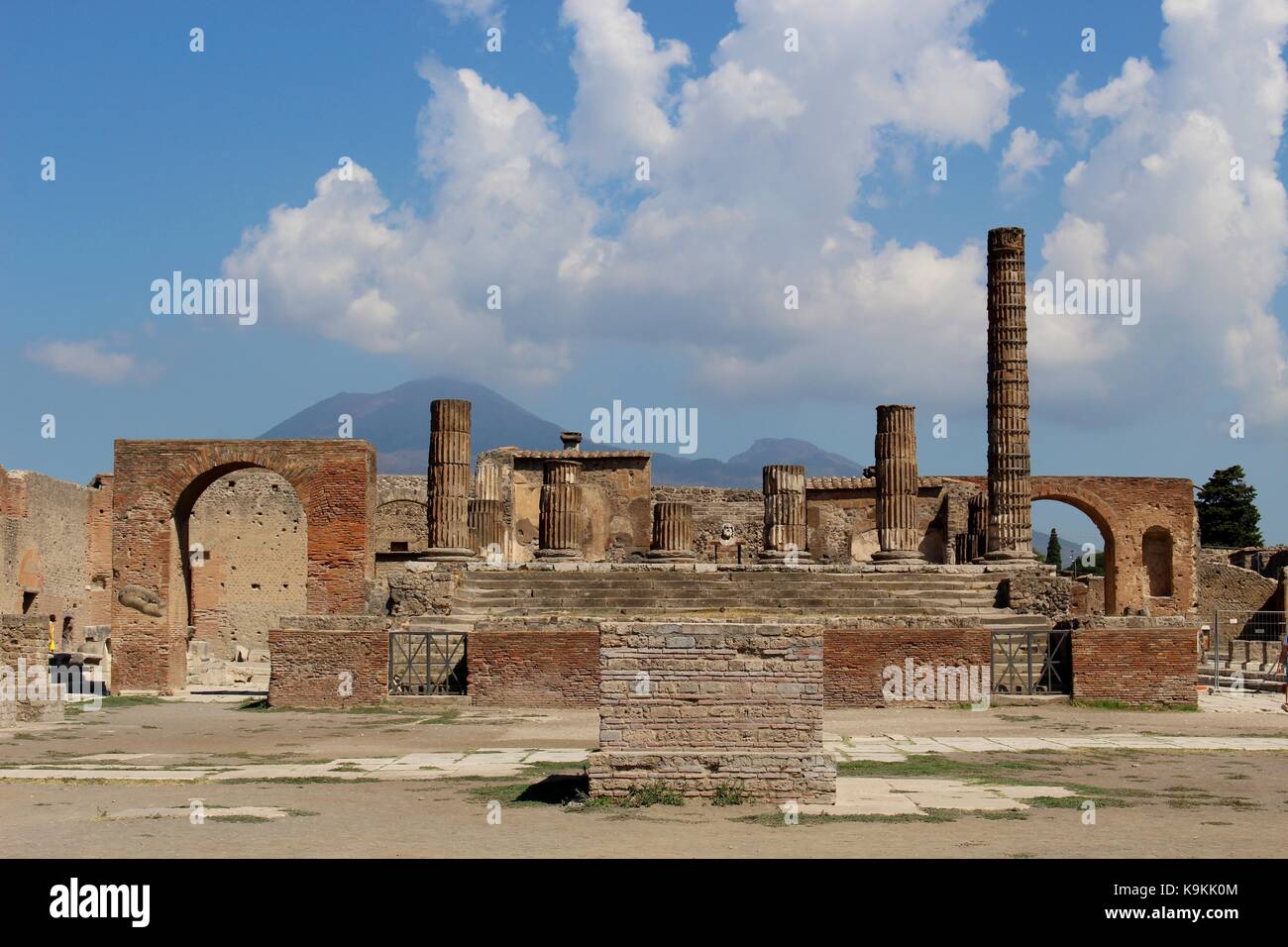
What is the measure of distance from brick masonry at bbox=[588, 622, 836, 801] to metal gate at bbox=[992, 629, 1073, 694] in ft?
35.6

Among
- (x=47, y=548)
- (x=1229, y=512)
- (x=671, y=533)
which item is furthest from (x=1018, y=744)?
(x=1229, y=512)

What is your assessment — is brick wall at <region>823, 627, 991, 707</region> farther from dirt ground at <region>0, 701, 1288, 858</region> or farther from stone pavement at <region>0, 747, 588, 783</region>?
stone pavement at <region>0, 747, 588, 783</region>

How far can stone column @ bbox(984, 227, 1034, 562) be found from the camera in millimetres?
30438

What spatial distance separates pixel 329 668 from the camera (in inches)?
851

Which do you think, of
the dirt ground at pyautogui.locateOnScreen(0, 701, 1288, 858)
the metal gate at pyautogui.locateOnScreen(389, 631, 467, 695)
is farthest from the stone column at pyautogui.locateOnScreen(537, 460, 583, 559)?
the dirt ground at pyautogui.locateOnScreen(0, 701, 1288, 858)

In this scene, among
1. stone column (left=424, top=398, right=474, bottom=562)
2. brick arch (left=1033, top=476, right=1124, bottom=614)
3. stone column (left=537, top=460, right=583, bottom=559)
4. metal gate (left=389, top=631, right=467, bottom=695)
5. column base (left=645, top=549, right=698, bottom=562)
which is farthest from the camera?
brick arch (left=1033, top=476, right=1124, bottom=614)

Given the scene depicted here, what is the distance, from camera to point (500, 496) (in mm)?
41719

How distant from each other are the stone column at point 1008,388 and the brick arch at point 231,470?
12.4 m

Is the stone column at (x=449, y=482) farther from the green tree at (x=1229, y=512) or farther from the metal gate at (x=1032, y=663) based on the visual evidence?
the green tree at (x=1229, y=512)

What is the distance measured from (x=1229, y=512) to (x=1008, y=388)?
4154cm

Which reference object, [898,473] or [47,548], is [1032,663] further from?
[47,548]

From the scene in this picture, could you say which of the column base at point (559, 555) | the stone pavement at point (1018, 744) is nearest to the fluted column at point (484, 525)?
the column base at point (559, 555)
